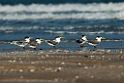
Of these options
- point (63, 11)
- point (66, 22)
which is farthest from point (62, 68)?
point (63, 11)

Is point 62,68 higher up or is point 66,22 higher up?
point 62,68

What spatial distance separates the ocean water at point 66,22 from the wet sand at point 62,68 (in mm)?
3567

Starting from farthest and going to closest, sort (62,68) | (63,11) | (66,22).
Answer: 1. (63,11)
2. (66,22)
3. (62,68)

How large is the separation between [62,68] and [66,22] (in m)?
17.9

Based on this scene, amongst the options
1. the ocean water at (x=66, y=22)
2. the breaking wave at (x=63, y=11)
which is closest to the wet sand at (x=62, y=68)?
the ocean water at (x=66, y=22)

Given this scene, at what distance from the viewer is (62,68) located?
12.8m

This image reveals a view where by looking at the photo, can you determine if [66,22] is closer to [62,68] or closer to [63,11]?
[63,11]

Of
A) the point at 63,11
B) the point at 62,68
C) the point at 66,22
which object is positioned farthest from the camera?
the point at 63,11

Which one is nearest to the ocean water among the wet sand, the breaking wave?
the breaking wave

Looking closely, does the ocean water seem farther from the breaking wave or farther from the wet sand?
the wet sand

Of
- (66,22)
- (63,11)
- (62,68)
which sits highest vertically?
(62,68)

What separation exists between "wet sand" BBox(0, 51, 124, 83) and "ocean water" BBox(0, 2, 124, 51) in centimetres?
357

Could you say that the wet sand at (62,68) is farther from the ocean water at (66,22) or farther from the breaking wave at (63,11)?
the breaking wave at (63,11)

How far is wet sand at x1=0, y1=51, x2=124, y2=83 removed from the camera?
11266mm
